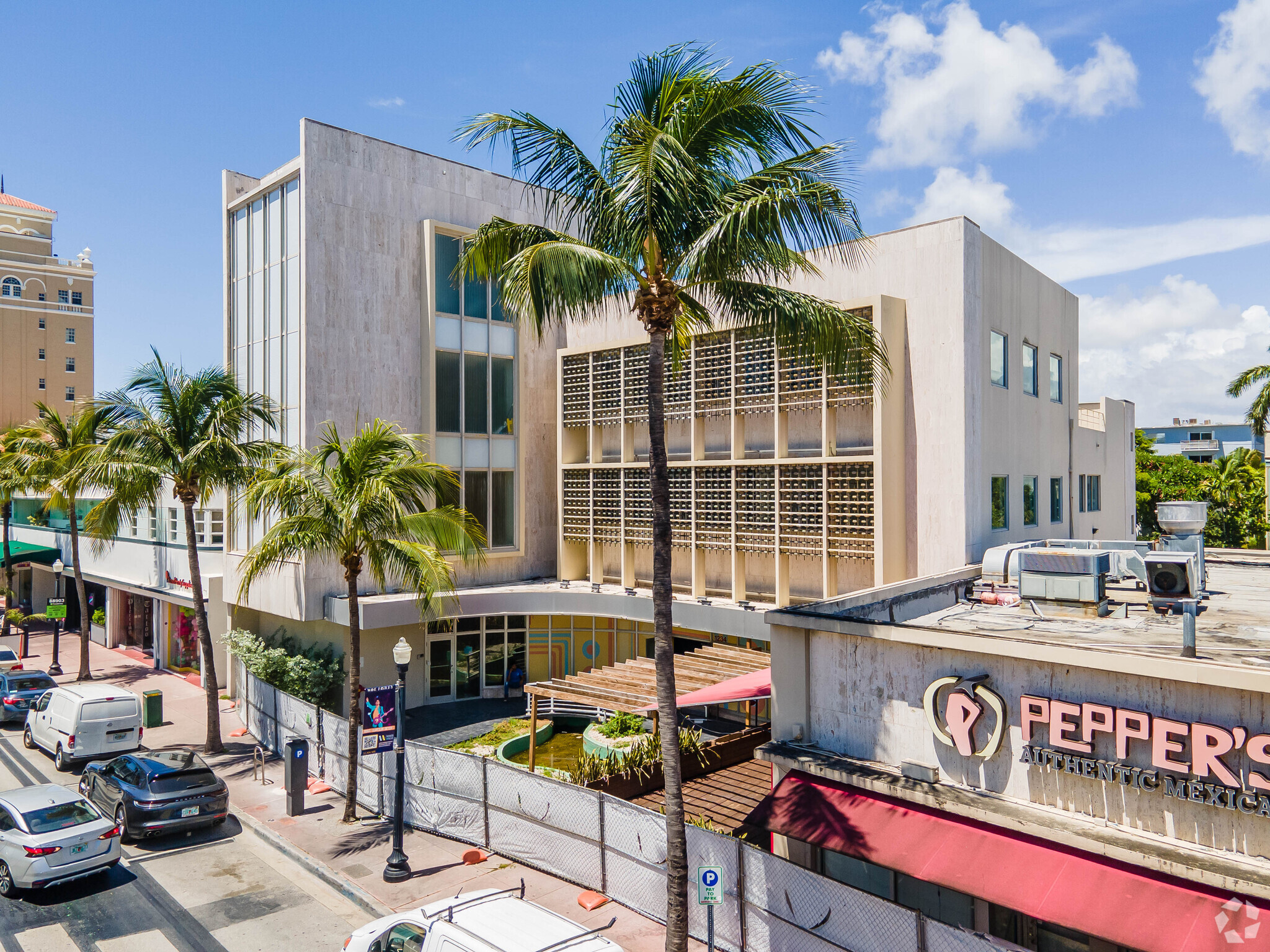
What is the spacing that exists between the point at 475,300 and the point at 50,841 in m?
19.3

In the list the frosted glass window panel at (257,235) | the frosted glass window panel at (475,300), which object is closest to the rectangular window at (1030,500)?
the frosted glass window panel at (475,300)

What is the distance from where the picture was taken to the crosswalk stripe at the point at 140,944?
1241 cm

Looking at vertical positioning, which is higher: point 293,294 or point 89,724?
point 293,294

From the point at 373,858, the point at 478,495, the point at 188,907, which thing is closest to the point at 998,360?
the point at 478,495

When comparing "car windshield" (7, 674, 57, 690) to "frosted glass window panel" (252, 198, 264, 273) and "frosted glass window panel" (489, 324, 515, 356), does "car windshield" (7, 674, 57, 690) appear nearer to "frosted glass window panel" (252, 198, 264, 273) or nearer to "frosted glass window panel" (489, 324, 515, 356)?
"frosted glass window panel" (252, 198, 264, 273)

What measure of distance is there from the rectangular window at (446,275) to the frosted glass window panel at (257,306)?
5415 mm

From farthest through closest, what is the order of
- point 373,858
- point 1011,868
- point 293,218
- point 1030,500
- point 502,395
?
point 502,395 < point 293,218 < point 1030,500 < point 373,858 < point 1011,868

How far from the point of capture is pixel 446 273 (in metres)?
27.8

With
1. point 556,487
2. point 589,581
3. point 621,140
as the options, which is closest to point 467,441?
point 556,487

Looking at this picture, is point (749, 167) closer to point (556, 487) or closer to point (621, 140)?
point (621, 140)

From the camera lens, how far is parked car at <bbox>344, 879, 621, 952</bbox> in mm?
8688

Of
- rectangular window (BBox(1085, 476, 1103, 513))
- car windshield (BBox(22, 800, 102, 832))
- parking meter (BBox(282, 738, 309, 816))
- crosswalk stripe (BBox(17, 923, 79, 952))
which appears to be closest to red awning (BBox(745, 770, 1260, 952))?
crosswalk stripe (BBox(17, 923, 79, 952))

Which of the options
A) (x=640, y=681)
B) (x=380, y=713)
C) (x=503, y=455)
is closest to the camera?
(x=380, y=713)

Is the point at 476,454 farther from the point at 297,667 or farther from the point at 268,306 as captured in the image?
the point at 297,667
